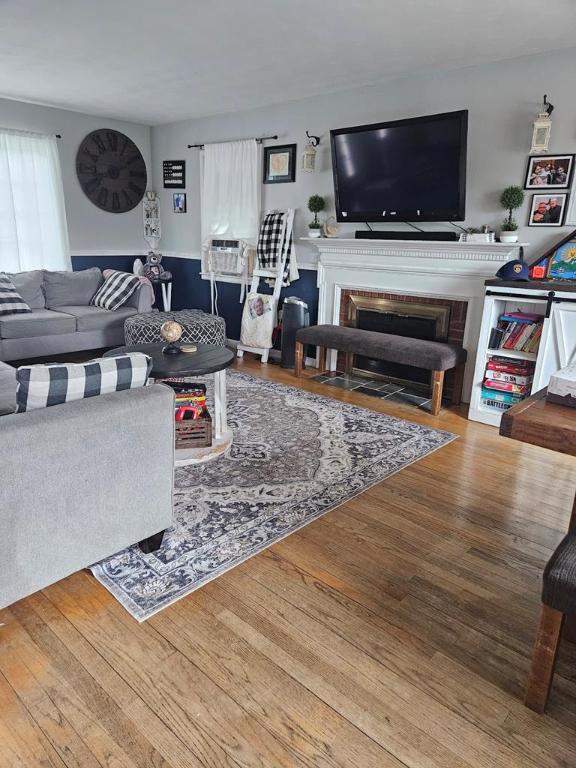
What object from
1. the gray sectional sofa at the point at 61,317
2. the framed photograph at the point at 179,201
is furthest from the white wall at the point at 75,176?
the gray sectional sofa at the point at 61,317

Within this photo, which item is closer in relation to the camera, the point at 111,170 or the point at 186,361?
the point at 186,361

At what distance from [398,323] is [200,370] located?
2333 millimetres

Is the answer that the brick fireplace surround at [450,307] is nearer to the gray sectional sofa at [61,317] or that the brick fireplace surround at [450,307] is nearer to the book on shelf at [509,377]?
the book on shelf at [509,377]

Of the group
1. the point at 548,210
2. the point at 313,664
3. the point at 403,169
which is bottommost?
the point at 313,664

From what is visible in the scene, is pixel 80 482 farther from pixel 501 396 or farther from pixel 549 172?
pixel 549 172

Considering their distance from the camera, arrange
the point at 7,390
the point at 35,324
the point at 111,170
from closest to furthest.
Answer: the point at 7,390 → the point at 35,324 → the point at 111,170

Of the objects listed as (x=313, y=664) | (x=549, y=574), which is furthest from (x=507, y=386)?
(x=313, y=664)

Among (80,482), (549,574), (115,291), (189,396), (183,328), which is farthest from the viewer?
A: (115,291)

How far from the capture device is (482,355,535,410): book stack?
366 centimetres

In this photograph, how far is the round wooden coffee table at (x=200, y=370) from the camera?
279 cm

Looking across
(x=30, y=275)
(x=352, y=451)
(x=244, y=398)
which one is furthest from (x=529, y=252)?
(x=30, y=275)

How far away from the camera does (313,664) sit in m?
1.64

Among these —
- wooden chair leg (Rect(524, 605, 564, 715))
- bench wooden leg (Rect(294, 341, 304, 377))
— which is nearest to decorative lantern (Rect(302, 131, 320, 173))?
bench wooden leg (Rect(294, 341, 304, 377))

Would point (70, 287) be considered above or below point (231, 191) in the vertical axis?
below
